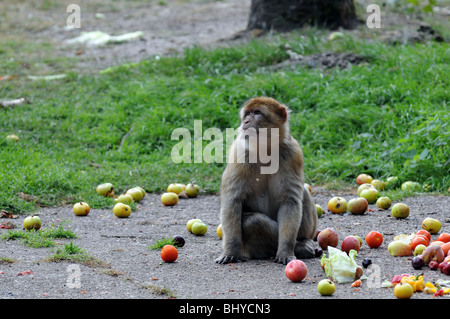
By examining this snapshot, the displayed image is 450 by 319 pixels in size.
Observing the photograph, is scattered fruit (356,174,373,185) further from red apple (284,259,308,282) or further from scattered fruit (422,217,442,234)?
red apple (284,259,308,282)

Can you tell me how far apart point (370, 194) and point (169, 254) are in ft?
10.3

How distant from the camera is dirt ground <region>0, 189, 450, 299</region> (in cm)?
468

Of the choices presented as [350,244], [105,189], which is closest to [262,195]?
[350,244]

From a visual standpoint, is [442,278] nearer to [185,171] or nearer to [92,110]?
[185,171]

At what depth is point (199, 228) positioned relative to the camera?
673 cm

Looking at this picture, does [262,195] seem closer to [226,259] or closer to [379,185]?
[226,259]

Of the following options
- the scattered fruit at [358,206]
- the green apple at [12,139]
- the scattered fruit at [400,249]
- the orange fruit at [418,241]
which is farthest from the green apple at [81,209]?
the orange fruit at [418,241]

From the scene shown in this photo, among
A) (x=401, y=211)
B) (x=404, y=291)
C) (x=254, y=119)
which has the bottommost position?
(x=401, y=211)

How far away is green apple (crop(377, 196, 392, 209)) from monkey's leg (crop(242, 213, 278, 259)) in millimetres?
2110

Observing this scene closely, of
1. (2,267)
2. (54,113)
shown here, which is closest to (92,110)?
(54,113)

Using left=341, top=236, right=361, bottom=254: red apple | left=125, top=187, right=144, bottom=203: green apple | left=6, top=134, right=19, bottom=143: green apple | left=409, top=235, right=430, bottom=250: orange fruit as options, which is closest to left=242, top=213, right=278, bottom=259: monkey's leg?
left=341, top=236, right=361, bottom=254: red apple

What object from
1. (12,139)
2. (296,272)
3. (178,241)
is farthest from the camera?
(12,139)

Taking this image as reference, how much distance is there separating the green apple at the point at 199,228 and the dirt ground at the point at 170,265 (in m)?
0.06

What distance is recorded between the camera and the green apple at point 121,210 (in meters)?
7.41
